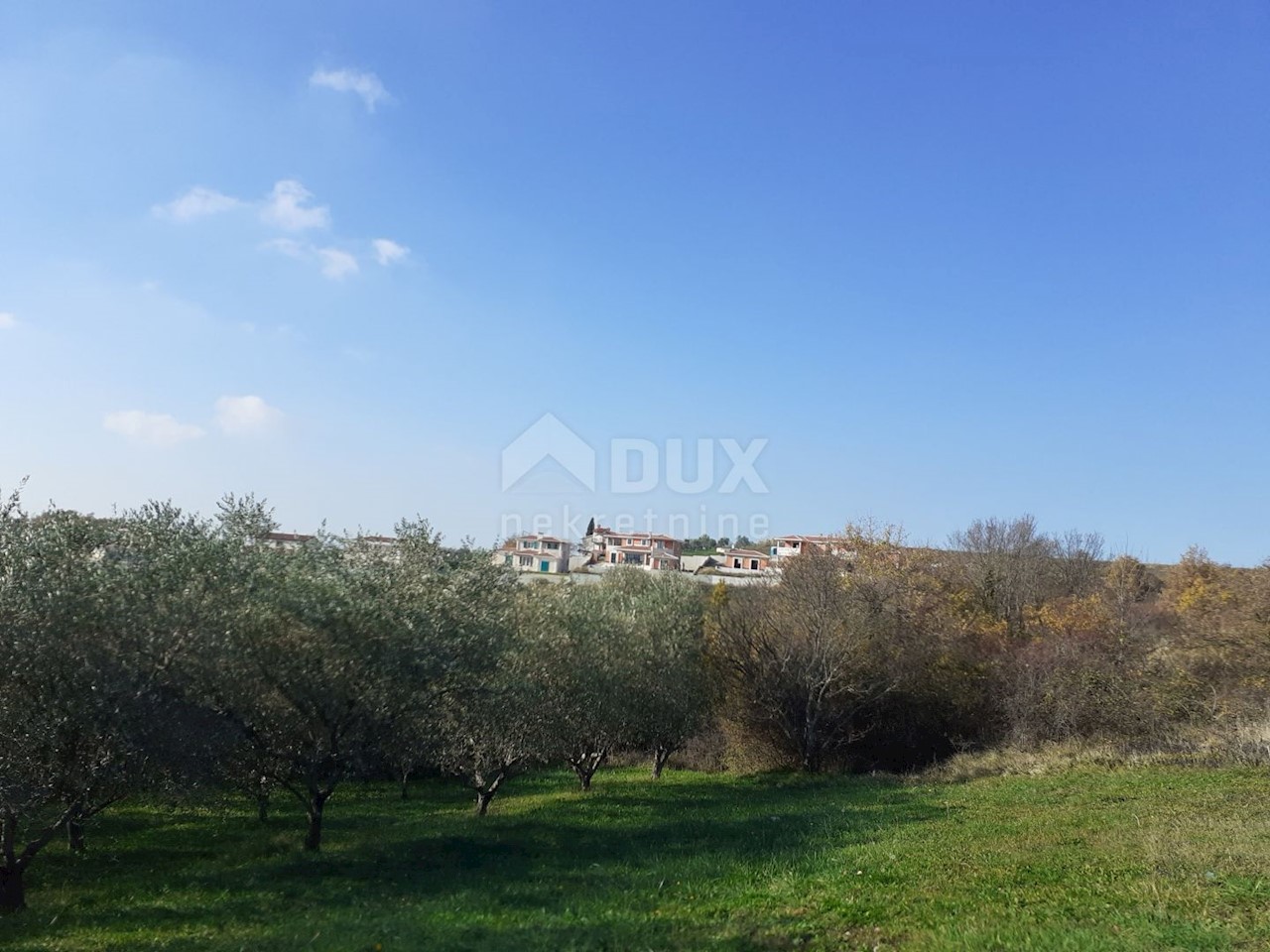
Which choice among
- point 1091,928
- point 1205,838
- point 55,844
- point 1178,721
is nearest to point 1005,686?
point 1178,721

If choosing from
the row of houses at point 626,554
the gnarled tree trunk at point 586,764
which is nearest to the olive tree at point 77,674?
the gnarled tree trunk at point 586,764

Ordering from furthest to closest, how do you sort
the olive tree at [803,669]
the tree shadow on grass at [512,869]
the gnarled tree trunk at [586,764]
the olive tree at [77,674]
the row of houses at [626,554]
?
the row of houses at [626,554] → the olive tree at [803,669] → the gnarled tree trunk at [586,764] → the olive tree at [77,674] → the tree shadow on grass at [512,869]

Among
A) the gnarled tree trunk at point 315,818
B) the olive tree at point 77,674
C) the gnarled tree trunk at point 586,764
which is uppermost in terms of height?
the olive tree at point 77,674

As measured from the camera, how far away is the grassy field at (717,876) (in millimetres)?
8906

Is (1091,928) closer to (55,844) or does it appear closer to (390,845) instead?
(390,845)

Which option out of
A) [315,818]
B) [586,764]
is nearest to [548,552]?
[586,764]

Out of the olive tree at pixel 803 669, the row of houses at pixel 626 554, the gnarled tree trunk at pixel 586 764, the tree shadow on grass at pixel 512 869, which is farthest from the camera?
the row of houses at pixel 626 554

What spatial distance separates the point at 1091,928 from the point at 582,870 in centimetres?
820

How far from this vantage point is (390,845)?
1648 cm

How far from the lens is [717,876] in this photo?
481 inches

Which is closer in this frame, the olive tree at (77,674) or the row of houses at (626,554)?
the olive tree at (77,674)

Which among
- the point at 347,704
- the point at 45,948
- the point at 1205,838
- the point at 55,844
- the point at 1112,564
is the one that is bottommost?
the point at 55,844

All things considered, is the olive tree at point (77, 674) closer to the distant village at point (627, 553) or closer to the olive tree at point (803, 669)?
the olive tree at point (803, 669)

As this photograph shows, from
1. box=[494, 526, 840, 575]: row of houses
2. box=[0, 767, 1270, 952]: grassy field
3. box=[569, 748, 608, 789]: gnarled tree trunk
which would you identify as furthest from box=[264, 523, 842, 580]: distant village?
box=[0, 767, 1270, 952]: grassy field
